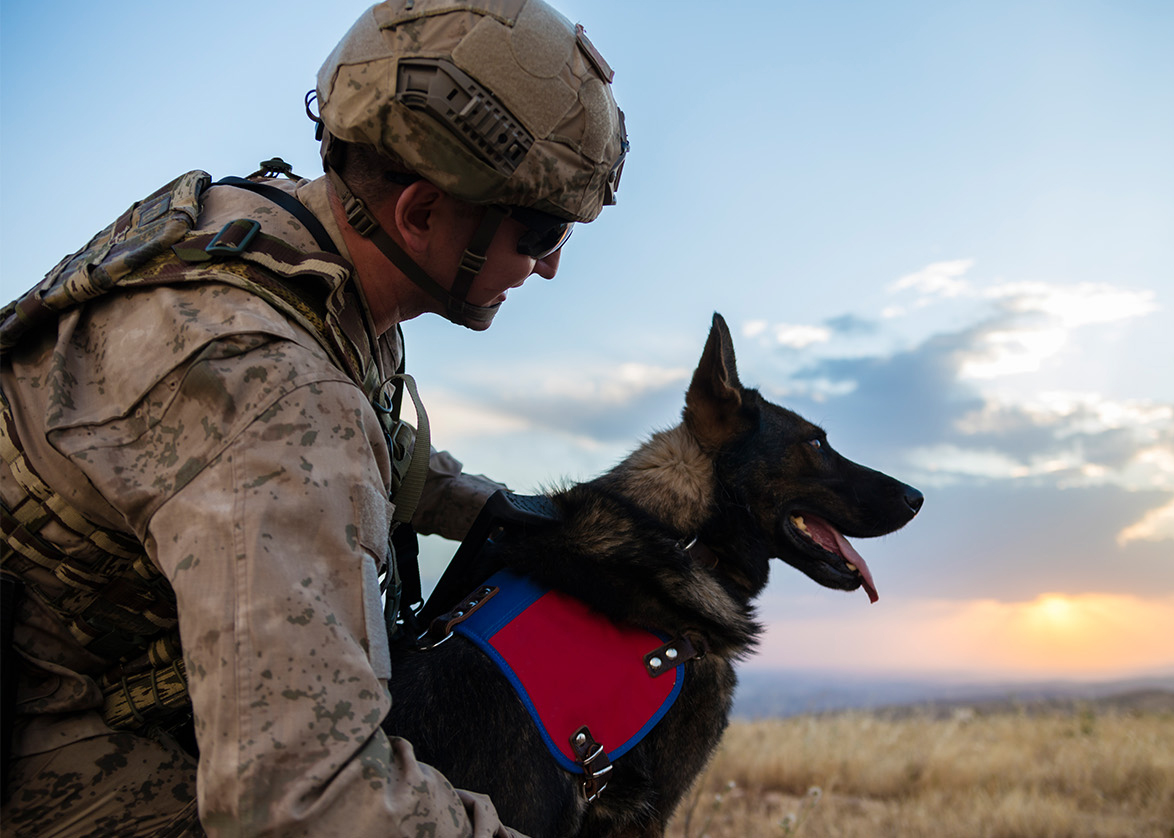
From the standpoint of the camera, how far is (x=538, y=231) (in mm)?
2609

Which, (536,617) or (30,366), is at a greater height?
(30,366)

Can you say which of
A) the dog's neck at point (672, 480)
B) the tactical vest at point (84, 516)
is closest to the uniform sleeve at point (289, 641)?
the tactical vest at point (84, 516)

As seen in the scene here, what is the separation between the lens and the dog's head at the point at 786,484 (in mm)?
3631

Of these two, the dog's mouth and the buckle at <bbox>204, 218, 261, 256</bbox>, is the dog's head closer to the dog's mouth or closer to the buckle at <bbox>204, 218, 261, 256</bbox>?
the dog's mouth

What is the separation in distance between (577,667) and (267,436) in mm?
1512

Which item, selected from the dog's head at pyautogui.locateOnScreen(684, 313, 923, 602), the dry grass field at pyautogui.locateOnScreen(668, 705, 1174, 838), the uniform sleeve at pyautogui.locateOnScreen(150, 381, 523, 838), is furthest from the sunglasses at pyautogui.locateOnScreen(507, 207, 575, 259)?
the dry grass field at pyautogui.locateOnScreen(668, 705, 1174, 838)

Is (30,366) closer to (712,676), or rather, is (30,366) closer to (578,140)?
(578,140)

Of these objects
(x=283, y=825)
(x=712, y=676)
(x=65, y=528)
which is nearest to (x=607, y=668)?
(x=712, y=676)

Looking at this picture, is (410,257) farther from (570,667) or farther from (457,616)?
(570,667)

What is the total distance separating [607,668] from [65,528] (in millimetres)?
1697

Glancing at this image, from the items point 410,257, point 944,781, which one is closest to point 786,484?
point 410,257

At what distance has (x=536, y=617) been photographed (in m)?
2.92

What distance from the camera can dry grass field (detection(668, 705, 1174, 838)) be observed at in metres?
4.98

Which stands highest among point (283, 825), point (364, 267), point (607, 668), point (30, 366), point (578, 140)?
point (578, 140)
